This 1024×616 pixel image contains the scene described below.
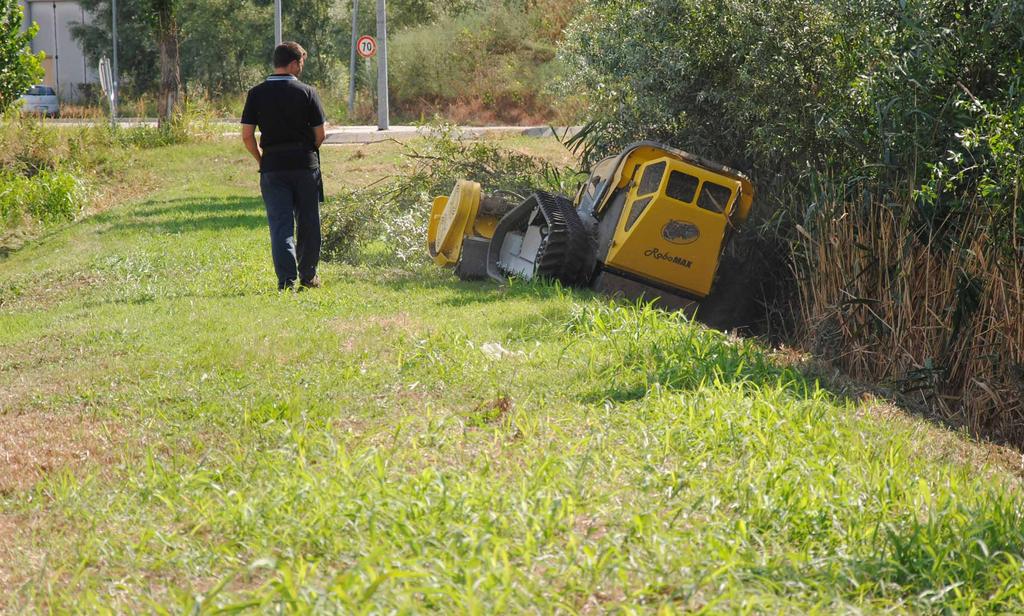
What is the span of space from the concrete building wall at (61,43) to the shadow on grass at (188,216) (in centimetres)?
3979

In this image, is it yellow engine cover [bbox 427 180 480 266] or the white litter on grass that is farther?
yellow engine cover [bbox 427 180 480 266]

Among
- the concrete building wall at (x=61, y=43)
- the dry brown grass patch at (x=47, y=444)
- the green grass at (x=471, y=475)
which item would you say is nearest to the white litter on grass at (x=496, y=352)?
the green grass at (x=471, y=475)

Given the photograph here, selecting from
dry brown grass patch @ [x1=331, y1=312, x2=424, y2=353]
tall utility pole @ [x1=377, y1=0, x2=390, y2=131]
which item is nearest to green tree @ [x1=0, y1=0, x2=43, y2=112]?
tall utility pole @ [x1=377, y1=0, x2=390, y2=131]

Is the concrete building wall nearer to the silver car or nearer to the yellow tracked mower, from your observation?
the silver car

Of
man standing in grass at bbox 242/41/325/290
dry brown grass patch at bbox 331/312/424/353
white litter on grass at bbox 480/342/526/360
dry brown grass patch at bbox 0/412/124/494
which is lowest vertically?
dry brown grass patch at bbox 0/412/124/494

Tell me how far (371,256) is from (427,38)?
Answer: 27.2 metres

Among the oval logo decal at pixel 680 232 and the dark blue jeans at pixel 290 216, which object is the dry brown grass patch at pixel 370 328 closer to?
the dark blue jeans at pixel 290 216

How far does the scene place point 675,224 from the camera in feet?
33.9

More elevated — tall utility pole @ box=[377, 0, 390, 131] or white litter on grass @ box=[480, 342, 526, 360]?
tall utility pole @ box=[377, 0, 390, 131]

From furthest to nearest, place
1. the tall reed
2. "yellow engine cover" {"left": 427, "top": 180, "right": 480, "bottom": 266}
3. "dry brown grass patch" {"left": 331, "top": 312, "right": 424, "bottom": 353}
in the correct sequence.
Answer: "yellow engine cover" {"left": 427, "top": 180, "right": 480, "bottom": 266} → the tall reed → "dry brown grass patch" {"left": 331, "top": 312, "right": 424, "bottom": 353}

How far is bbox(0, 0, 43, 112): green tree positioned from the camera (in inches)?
797

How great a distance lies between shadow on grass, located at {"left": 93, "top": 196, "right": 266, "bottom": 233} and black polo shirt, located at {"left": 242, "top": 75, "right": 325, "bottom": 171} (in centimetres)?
559

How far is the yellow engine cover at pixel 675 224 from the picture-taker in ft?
33.7

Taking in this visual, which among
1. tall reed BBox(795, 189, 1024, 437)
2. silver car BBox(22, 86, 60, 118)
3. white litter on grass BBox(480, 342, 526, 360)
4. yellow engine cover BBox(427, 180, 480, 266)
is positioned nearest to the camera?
white litter on grass BBox(480, 342, 526, 360)
